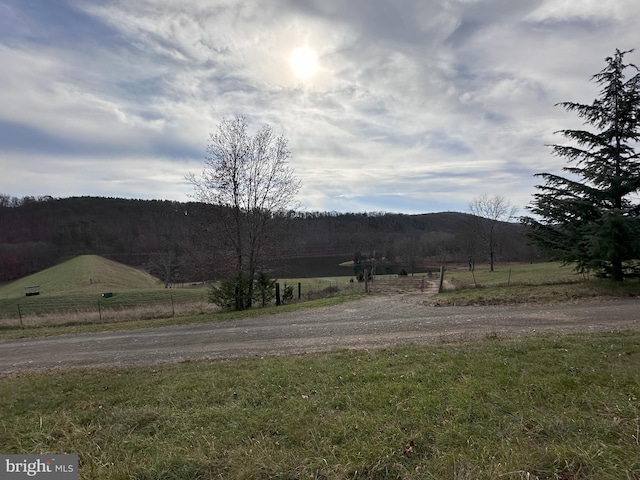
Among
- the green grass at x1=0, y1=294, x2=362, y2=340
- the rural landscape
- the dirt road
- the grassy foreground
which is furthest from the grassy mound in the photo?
the grassy foreground

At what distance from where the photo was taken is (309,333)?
916 centimetres

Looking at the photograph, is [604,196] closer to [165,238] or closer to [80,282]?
[80,282]

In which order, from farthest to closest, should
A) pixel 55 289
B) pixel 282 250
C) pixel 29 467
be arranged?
pixel 55 289, pixel 282 250, pixel 29 467

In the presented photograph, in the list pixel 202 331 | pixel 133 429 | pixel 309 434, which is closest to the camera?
pixel 309 434

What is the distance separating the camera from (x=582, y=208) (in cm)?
1330

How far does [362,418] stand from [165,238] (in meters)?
96.3

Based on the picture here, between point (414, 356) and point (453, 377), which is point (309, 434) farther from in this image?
point (414, 356)

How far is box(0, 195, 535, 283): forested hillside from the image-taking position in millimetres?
61450

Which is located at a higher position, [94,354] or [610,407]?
[610,407]

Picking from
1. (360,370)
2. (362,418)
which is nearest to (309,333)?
(360,370)

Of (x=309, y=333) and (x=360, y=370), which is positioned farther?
(x=309, y=333)

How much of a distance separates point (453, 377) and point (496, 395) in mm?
712

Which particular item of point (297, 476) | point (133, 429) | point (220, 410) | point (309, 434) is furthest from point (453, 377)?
point (133, 429)

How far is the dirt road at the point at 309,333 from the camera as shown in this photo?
765 cm
